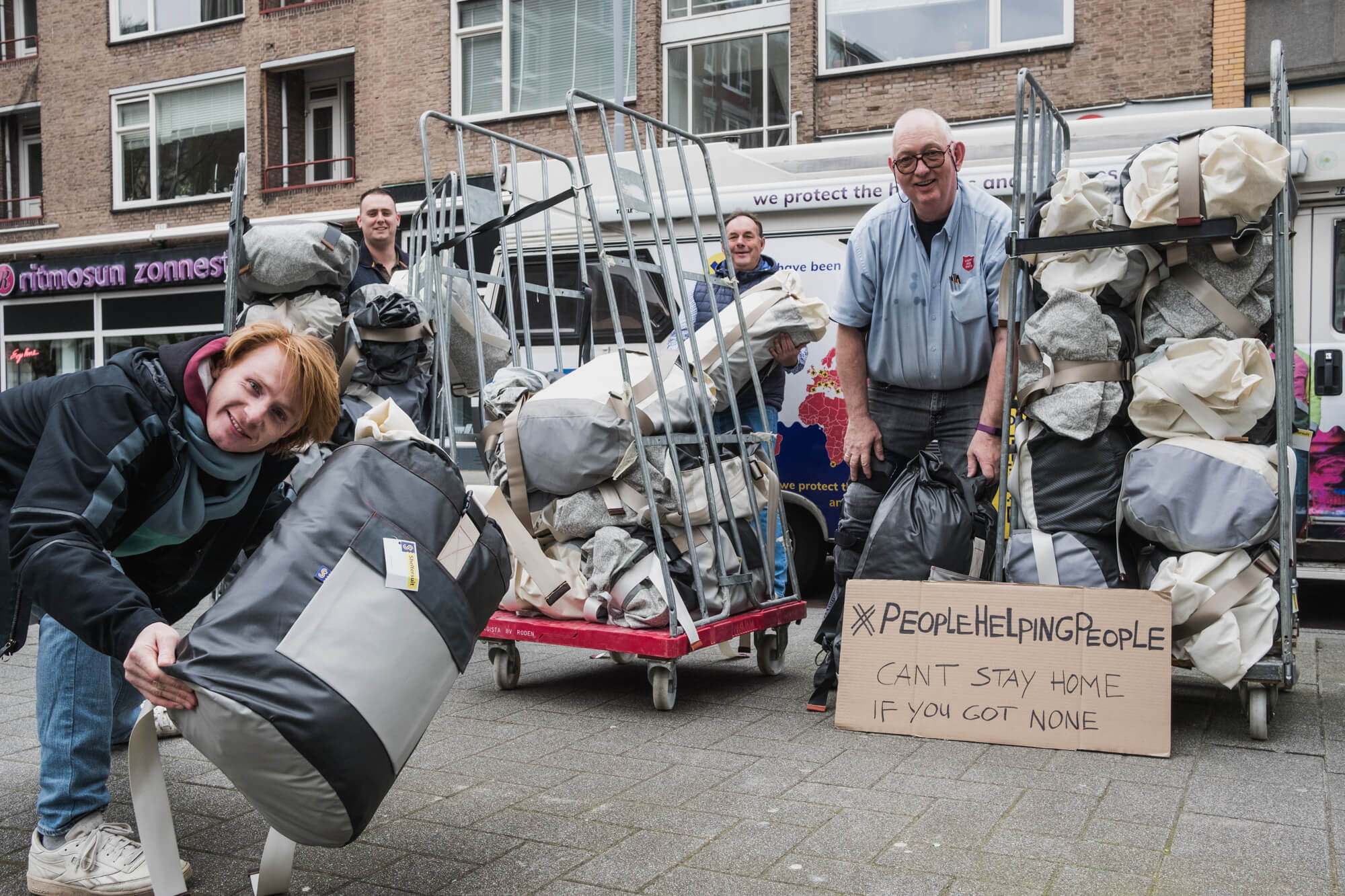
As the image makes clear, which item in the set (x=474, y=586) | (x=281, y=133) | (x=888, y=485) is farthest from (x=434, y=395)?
(x=281, y=133)

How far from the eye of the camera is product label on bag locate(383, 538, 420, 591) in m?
2.36

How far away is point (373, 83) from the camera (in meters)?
18.6

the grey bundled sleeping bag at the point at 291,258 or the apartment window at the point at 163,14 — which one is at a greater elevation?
the apartment window at the point at 163,14

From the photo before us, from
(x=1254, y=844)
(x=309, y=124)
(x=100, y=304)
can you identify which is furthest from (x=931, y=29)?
(x=1254, y=844)

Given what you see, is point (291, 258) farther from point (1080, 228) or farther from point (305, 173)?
point (305, 173)

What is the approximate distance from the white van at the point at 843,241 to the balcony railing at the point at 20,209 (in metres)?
18.1

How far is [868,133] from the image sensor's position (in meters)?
15.0

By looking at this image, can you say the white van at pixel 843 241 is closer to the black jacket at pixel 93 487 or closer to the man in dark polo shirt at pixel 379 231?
the man in dark polo shirt at pixel 379 231

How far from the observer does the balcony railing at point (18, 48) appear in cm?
2227

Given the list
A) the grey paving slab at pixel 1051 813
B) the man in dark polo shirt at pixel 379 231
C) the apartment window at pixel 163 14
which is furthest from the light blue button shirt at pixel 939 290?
the apartment window at pixel 163 14

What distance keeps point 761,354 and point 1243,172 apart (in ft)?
6.37

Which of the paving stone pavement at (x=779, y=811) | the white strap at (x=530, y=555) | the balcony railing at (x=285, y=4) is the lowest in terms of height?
the paving stone pavement at (x=779, y=811)

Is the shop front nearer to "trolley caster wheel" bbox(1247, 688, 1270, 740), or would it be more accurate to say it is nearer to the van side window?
the van side window

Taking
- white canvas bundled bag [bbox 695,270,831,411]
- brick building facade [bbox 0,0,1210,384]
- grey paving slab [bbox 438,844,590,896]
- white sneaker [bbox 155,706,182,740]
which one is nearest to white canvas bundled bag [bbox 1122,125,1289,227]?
white canvas bundled bag [bbox 695,270,831,411]
